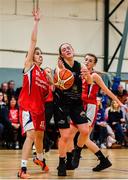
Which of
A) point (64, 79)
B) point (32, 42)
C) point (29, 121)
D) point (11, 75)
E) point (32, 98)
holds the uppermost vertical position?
point (32, 42)

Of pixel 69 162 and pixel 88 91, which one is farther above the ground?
pixel 88 91

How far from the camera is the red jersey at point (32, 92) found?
7715 mm

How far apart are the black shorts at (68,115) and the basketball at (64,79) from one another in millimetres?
318

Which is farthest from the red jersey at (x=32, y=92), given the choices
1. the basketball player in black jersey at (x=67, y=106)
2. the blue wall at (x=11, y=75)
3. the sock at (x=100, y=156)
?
the blue wall at (x=11, y=75)

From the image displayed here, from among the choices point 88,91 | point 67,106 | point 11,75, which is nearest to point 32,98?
point 67,106

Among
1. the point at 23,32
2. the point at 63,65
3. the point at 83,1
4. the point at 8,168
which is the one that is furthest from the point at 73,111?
the point at 83,1

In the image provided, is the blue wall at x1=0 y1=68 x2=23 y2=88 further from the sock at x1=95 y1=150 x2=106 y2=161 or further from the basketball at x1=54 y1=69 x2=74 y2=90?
the basketball at x1=54 y1=69 x2=74 y2=90

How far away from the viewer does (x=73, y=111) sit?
7910 millimetres

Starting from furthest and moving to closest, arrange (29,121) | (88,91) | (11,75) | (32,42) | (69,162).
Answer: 1. (11,75)
2. (88,91)
3. (69,162)
4. (29,121)
5. (32,42)

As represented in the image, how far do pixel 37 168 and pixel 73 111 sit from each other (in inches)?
57.6

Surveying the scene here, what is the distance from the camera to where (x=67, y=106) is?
25.6 feet

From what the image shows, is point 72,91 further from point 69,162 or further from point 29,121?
point 69,162

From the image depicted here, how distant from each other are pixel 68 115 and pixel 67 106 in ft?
0.45

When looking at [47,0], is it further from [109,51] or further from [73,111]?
[73,111]
